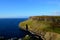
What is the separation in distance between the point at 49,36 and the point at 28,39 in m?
10.5

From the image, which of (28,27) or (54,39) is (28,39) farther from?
(28,27)

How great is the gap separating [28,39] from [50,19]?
93179 millimetres

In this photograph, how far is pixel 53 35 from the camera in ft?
226

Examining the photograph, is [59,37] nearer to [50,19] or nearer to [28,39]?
[28,39]

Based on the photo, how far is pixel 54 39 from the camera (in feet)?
217

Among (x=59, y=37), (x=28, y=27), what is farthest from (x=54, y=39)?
(x=28, y=27)

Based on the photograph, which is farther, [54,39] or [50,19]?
[50,19]

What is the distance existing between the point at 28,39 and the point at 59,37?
48.2 ft

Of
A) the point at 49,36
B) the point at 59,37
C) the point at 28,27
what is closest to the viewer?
the point at 59,37

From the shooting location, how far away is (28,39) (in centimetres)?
6875

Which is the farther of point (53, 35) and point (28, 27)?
point (28, 27)

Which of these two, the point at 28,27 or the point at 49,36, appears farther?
the point at 28,27

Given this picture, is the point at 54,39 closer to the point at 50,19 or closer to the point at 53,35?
the point at 53,35

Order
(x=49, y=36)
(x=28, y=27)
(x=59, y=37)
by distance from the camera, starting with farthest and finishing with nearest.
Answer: (x=28, y=27) < (x=49, y=36) < (x=59, y=37)
